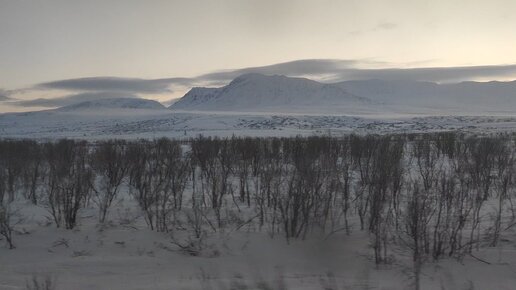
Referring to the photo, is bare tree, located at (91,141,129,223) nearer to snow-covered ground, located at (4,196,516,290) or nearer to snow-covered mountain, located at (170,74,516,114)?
snow-covered ground, located at (4,196,516,290)

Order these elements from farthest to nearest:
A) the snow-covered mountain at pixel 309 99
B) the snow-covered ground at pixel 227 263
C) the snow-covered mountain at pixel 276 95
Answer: the snow-covered mountain at pixel 276 95 → the snow-covered mountain at pixel 309 99 → the snow-covered ground at pixel 227 263

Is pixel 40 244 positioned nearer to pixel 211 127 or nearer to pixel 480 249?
pixel 480 249

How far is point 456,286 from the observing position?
5012 mm

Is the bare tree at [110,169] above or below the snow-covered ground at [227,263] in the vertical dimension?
above

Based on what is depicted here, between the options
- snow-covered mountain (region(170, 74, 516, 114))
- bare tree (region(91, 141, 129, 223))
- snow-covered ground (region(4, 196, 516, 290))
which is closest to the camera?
snow-covered ground (region(4, 196, 516, 290))

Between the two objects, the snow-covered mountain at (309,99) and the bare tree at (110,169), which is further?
the snow-covered mountain at (309,99)

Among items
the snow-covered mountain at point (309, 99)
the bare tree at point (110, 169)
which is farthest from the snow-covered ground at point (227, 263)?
the snow-covered mountain at point (309, 99)

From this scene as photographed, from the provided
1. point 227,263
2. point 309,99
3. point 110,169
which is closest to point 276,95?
point 309,99

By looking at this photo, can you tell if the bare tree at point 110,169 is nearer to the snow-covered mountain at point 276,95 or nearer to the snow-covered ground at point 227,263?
the snow-covered ground at point 227,263

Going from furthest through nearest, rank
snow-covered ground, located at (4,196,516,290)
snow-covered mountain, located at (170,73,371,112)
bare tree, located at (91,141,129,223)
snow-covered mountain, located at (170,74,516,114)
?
snow-covered mountain, located at (170,73,371,112) < snow-covered mountain, located at (170,74,516,114) < bare tree, located at (91,141,129,223) < snow-covered ground, located at (4,196,516,290)

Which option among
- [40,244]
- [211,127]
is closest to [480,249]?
[40,244]

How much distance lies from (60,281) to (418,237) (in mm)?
3914

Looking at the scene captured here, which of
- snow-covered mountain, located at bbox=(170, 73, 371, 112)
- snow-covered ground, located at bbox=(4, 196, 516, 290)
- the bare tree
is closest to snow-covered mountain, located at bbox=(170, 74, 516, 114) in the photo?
snow-covered mountain, located at bbox=(170, 73, 371, 112)

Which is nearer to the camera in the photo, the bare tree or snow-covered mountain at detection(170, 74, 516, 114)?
the bare tree
